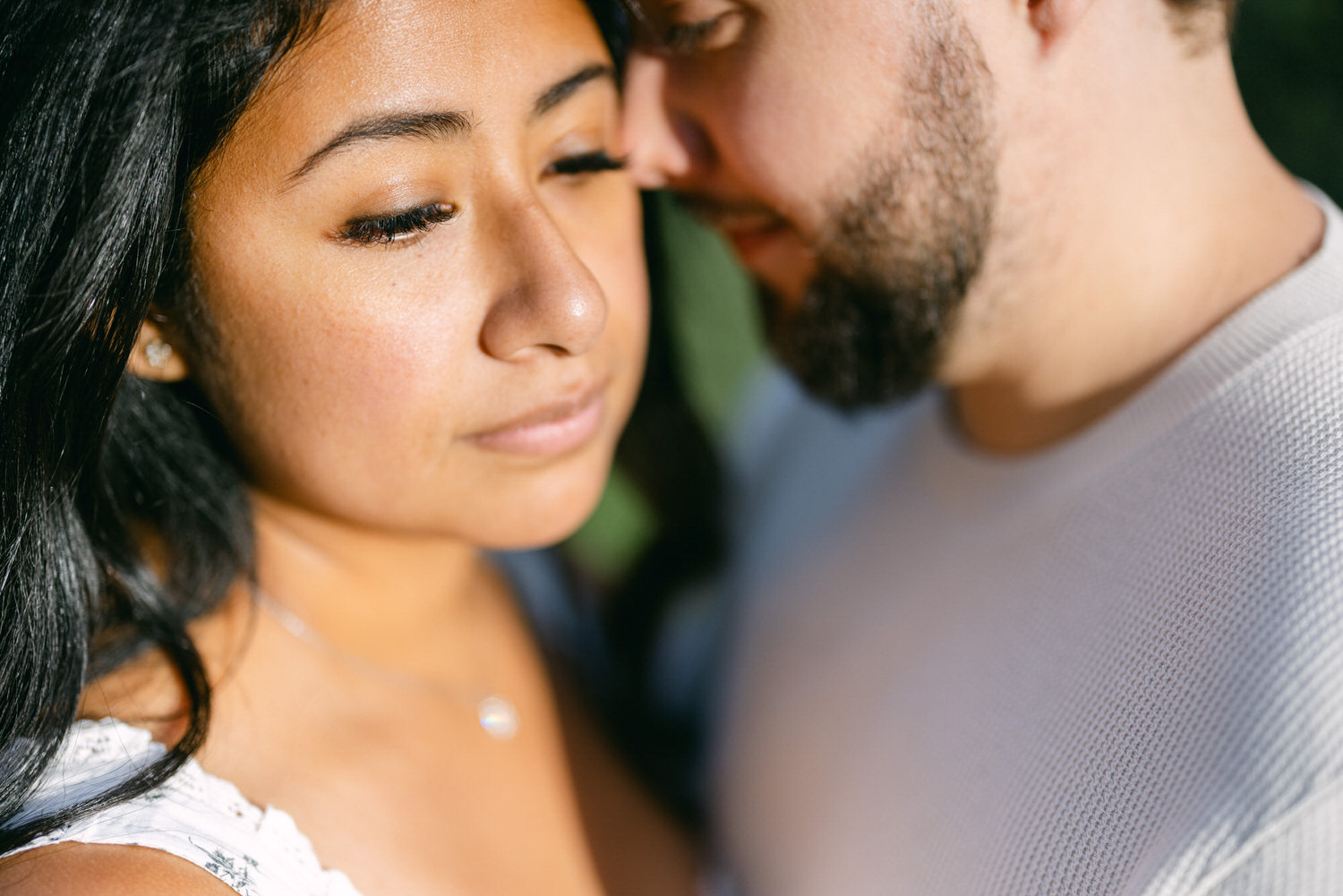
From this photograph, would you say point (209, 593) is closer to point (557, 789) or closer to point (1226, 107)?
point (557, 789)

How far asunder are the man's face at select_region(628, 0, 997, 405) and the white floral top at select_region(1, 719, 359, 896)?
3.24 feet

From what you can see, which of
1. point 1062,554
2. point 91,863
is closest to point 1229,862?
point 1062,554

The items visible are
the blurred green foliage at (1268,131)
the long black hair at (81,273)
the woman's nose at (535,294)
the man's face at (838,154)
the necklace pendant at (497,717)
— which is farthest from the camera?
the blurred green foliage at (1268,131)

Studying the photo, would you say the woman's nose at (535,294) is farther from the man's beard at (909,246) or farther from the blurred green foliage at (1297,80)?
the blurred green foliage at (1297,80)

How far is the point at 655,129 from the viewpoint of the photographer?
142 cm

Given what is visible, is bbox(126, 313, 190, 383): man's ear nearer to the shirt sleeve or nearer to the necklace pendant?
the necklace pendant

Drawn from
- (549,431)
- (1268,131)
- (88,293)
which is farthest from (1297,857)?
(1268,131)

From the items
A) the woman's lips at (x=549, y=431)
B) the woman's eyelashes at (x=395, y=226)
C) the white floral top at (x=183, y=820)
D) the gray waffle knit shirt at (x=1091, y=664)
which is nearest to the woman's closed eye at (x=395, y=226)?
the woman's eyelashes at (x=395, y=226)

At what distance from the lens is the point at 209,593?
138 centimetres

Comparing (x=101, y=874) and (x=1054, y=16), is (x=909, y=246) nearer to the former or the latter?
(x=1054, y=16)

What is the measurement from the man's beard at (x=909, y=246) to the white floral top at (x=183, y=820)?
100 cm

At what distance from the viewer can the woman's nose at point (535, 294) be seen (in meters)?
1.15

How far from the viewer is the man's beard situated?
49.9 inches

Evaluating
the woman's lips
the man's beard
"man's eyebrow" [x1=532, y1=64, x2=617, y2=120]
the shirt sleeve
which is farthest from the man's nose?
the shirt sleeve
